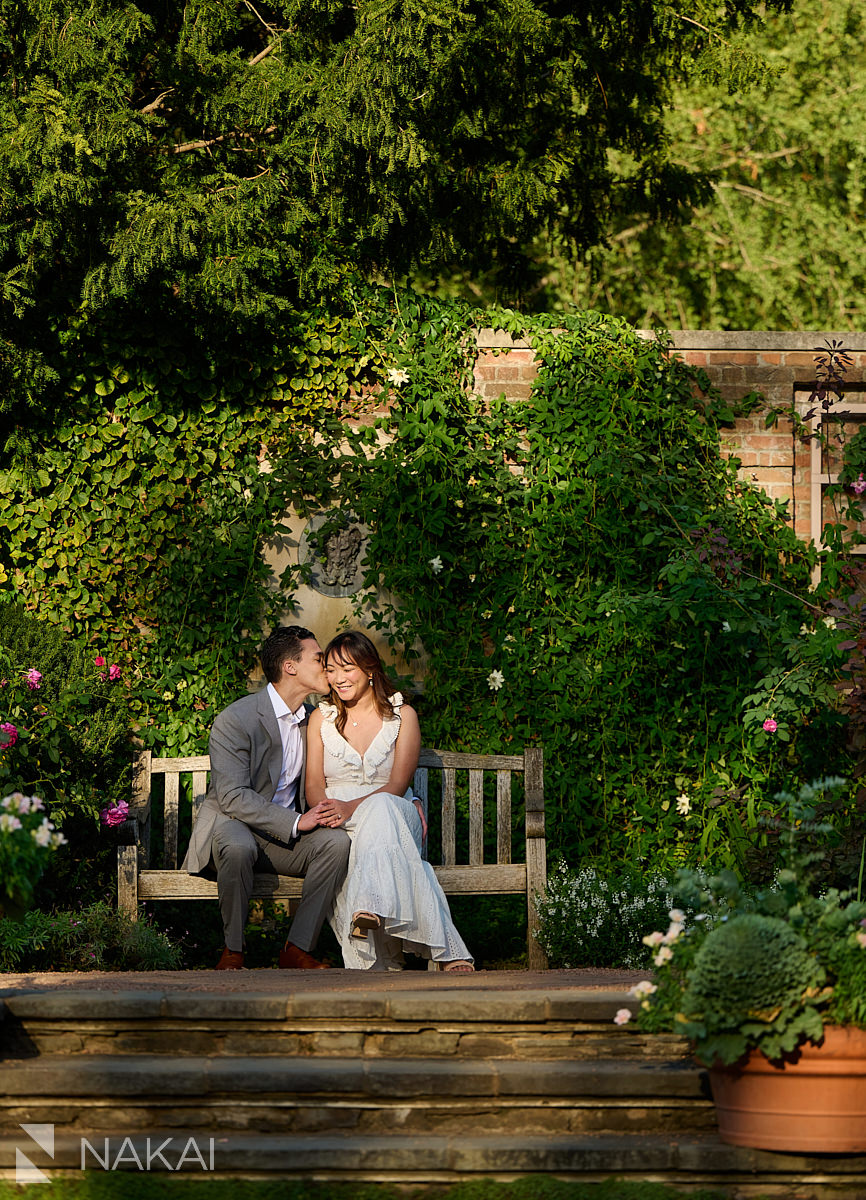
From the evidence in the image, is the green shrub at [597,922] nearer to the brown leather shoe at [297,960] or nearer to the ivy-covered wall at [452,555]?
the ivy-covered wall at [452,555]

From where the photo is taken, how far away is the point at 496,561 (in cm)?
650

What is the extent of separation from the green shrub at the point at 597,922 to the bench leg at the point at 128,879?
1.72m

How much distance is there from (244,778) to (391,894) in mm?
895

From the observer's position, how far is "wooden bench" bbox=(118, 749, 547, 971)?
18.4 feet

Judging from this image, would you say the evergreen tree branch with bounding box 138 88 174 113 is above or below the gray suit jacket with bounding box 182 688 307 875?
above

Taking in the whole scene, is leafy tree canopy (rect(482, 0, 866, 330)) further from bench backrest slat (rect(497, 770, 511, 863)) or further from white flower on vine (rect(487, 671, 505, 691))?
bench backrest slat (rect(497, 770, 511, 863))

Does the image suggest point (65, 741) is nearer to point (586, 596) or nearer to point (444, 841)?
point (444, 841)

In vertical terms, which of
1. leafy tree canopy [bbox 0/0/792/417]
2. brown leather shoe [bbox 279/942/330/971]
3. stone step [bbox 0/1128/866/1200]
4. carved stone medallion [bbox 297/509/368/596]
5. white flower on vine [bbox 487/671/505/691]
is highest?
leafy tree canopy [bbox 0/0/792/417]

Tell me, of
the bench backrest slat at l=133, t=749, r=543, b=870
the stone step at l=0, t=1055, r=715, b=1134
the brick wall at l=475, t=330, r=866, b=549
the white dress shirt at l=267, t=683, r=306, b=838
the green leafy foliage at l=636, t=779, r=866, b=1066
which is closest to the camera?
the green leafy foliage at l=636, t=779, r=866, b=1066

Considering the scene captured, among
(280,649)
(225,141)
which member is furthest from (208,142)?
(280,649)

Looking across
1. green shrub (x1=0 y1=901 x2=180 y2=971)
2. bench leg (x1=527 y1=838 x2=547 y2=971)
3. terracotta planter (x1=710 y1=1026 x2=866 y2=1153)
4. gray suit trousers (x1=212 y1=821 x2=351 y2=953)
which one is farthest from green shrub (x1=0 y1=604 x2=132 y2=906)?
terracotta planter (x1=710 y1=1026 x2=866 y2=1153)

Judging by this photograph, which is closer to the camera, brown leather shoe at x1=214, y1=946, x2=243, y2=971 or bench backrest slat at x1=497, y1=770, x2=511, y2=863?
brown leather shoe at x1=214, y1=946, x2=243, y2=971

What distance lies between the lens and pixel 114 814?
569 centimetres

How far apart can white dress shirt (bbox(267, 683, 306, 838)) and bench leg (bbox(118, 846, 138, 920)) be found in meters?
0.65
